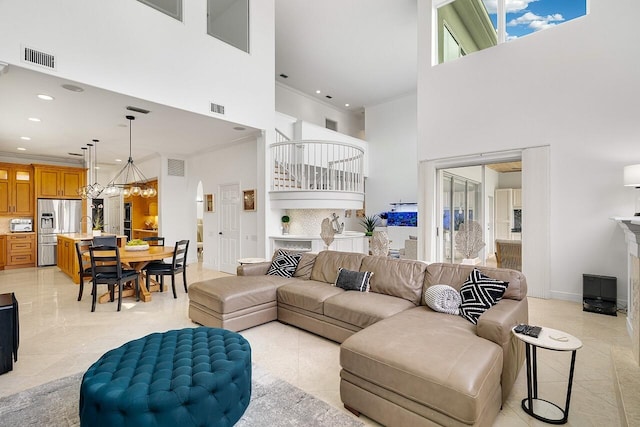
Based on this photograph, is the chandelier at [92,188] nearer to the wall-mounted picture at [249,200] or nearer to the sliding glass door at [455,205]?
the wall-mounted picture at [249,200]

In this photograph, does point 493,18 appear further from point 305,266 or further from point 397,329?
point 397,329

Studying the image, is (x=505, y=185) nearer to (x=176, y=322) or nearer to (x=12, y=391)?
(x=176, y=322)

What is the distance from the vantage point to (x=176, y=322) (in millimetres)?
3986

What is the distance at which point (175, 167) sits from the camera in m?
8.41

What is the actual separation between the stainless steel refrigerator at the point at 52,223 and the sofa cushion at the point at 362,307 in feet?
27.5

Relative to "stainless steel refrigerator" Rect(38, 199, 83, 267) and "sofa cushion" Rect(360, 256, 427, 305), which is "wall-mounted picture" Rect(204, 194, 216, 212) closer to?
"stainless steel refrigerator" Rect(38, 199, 83, 267)

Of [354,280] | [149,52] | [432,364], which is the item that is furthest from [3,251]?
[432,364]

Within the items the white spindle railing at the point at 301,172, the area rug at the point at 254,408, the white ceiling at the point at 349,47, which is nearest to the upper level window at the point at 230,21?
the white ceiling at the point at 349,47

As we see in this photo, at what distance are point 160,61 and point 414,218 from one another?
7.90m

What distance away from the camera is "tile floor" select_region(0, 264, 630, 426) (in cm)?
233

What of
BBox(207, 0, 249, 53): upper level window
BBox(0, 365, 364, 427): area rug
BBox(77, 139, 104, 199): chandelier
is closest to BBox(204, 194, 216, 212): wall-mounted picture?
BBox(77, 139, 104, 199): chandelier

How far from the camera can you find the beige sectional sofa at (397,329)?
5.75 feet

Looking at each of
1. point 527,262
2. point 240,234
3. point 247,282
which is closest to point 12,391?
point 247,282

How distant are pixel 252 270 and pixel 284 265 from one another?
1.51 feet
